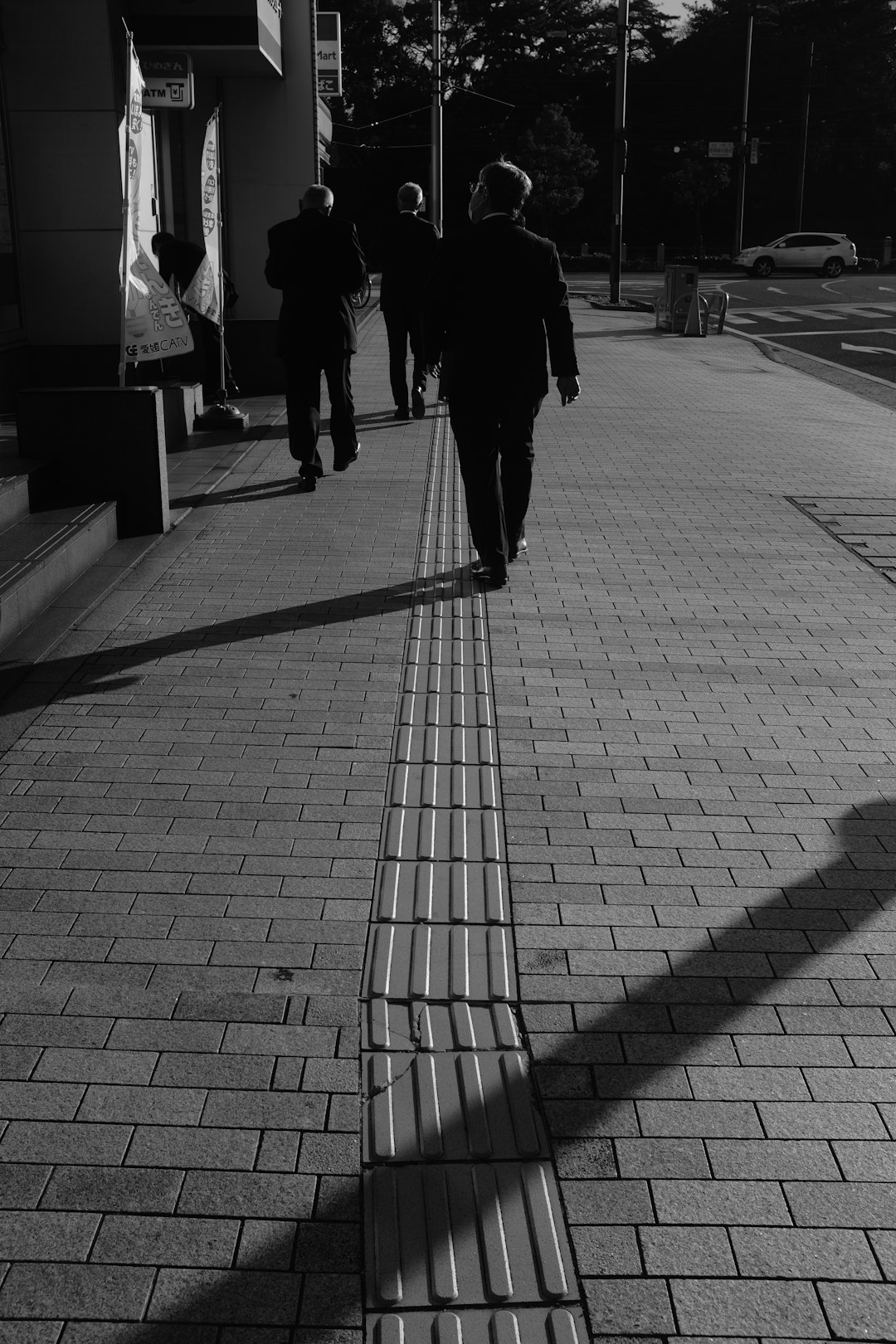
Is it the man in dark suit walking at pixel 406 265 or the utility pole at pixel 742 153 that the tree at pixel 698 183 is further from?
the man in dark suit walking at pixel 406 265

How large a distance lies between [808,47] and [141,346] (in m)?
73.0

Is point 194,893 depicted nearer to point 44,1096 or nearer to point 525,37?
point 44,1096

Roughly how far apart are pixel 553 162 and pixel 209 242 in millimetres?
54857

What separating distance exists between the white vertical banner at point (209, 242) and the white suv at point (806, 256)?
131 feet

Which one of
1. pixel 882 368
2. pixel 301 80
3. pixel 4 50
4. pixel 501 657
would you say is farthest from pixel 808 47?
pixel 501 657

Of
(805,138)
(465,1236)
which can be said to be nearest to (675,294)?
(465,1236)

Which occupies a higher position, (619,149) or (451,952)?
(619,149)

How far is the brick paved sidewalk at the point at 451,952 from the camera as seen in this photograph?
8.07ft

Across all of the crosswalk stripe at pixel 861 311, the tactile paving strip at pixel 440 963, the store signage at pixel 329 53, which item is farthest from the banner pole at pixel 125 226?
the crosswalk stripe at pixel 861 311

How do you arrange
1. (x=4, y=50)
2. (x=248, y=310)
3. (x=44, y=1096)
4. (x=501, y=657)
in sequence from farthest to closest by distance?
(x=248, y=310), (x=4, y=50), (x=501, y=657), (x=44, y=1096)

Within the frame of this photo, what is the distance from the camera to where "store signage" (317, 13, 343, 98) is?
23672mm

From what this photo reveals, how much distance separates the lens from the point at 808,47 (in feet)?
237

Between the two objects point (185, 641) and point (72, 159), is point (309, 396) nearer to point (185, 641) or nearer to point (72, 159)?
point (72, 159)

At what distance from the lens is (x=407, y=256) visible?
1177 centimetres
